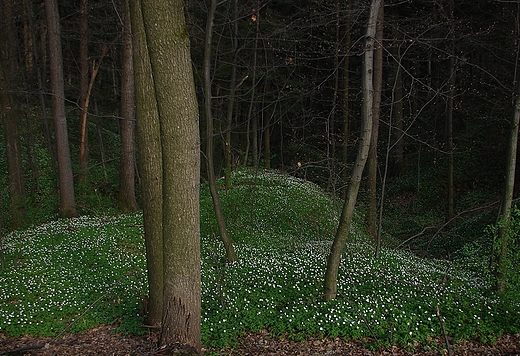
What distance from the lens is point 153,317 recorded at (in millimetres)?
6488

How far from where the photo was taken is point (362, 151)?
698cm

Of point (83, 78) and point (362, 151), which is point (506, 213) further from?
point (83, 78)

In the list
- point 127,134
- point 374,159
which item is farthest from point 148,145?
point 127,134

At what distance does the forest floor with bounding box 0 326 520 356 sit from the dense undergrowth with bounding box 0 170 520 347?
0.16 metres

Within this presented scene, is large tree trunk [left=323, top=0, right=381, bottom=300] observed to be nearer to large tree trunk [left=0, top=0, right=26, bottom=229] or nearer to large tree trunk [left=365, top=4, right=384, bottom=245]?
large tree trunk [left=365, top=4, right=384, bottom=245]

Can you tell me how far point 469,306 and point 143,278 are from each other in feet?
21.9

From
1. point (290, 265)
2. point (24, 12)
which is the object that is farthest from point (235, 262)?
point (24, 12)

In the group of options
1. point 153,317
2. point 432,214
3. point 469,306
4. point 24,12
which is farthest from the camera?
point 24,12

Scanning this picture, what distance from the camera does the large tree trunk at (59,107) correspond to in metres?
13.7

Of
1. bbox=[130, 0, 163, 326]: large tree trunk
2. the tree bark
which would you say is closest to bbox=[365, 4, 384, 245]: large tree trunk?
the tree bark

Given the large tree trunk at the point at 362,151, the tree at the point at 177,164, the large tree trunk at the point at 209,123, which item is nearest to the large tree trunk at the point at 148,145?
the tree at the point at 177,164

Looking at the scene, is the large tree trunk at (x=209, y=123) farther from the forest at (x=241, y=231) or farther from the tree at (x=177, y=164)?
the tree at (x=177, y=164)

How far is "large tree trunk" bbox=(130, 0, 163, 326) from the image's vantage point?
5922mm

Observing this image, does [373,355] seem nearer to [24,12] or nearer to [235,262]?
[235,262]
